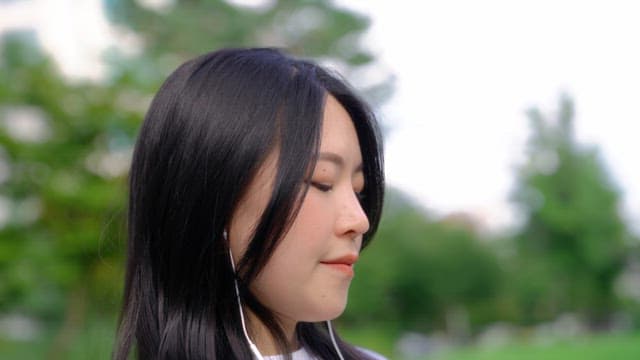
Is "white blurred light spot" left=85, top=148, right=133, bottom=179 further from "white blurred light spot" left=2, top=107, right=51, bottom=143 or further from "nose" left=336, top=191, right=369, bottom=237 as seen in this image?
"nose" left=336, top=191, right=369, bottom=237

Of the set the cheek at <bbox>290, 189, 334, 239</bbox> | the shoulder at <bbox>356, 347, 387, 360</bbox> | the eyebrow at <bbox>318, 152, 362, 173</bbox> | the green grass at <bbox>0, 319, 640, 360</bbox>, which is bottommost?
the green grass at <bbox>0, 319, 640, 360</bbox>

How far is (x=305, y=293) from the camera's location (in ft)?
2.87

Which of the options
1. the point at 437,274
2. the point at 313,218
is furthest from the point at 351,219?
the point at 437,274

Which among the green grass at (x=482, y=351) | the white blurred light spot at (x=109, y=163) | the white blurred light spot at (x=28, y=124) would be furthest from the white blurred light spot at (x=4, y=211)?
the green grass at (x=482, y=351)

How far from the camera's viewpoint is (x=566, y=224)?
61.6 ft

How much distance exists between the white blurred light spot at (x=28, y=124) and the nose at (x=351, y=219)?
5.90 m

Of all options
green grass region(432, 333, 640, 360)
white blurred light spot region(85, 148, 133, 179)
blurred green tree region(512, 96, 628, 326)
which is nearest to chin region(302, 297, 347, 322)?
white blurred light spot region(85, 148, 133, 179)

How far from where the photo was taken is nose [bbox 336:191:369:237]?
868mm

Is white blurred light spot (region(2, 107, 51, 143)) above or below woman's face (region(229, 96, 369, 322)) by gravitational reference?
above

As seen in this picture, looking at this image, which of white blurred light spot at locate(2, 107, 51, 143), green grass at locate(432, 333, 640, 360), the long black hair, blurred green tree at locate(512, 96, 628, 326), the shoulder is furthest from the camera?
blurred green tree at locate(512, 96, 628, 326)

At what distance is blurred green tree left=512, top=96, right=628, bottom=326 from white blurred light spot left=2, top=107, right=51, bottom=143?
44.9 feet

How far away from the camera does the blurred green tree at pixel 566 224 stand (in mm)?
18438

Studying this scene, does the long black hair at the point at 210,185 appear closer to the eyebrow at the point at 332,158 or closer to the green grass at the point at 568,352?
the eyebrow at the point at 332,158

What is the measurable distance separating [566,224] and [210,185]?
→ 18.7m
